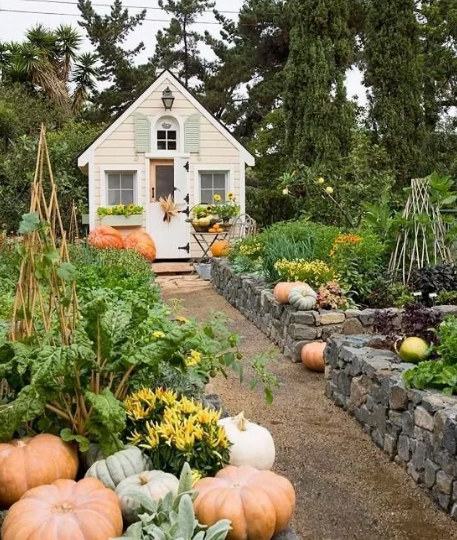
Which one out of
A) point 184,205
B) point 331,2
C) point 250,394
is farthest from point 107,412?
point 331,2

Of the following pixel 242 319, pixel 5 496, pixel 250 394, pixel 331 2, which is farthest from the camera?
pixel 331 2

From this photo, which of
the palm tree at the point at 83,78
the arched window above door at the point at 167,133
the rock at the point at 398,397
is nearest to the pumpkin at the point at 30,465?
the rock at the point at 398,397

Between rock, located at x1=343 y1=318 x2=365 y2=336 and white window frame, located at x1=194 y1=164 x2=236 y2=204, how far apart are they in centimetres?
764

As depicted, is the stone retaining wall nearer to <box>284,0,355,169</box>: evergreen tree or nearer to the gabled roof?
the gabled roof

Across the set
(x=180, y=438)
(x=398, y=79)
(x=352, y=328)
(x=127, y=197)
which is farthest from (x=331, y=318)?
(x=398, y=79)

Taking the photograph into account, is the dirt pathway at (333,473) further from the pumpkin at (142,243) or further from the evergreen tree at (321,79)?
the evergreen tree at (321,79)

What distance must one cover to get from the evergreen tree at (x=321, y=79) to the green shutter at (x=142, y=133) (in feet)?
12.3

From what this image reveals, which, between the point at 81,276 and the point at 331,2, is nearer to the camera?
the point at 81,276

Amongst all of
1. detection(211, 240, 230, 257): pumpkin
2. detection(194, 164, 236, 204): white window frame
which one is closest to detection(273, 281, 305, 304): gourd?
detection(211, 240, 230, 257): pumpkin

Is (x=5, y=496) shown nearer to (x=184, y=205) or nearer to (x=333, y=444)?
(x=333, y=444)

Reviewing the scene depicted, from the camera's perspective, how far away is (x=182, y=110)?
13680mm

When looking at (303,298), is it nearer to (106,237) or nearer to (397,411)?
(397,411)

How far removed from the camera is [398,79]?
1669 cm

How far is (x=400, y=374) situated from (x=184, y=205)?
984 cm
